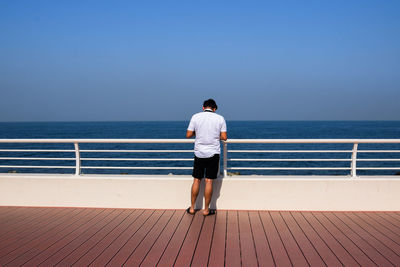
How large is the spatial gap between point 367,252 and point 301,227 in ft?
2.89

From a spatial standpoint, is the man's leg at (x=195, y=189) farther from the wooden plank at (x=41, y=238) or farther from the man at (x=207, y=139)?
the wooden plank at (x=41, y=238)

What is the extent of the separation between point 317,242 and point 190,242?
4.42 feet

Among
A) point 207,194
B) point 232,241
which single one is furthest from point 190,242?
point 207,194

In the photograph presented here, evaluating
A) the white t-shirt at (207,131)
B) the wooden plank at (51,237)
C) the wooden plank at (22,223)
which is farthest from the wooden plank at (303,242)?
the wooden plank at (22,223)

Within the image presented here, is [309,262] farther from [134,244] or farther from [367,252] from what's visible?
[134,244]

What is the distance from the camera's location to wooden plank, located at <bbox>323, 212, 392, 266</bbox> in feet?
10.3

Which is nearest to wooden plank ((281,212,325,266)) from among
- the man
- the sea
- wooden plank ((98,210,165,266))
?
the man

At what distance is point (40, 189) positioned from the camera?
512 cm

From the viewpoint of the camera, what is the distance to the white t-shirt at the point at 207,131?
4383 mm

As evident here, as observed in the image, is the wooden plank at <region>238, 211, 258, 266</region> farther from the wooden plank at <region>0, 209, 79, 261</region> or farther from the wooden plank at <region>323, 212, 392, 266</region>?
the wooden plank at <region>0, 209, 79, 261</region>

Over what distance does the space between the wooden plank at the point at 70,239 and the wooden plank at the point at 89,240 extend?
0.07 ft

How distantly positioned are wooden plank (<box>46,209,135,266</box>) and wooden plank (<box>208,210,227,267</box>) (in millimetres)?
1125

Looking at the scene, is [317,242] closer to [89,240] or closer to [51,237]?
[89,240]

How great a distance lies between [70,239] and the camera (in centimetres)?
372
